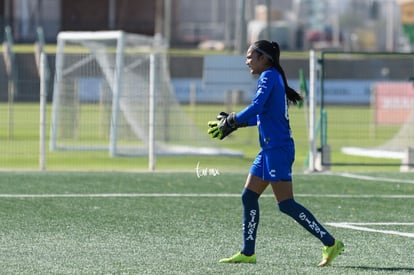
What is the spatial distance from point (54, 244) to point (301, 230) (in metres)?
2.61

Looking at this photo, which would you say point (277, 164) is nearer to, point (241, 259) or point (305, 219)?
point (305, 219)

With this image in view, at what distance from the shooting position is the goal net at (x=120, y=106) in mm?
22703

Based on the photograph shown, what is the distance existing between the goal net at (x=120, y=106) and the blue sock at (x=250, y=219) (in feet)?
34.1

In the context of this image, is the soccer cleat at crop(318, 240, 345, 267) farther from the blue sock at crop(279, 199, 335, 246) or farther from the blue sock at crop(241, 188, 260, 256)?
the blue sock at crop(241, 188, 260, 256)

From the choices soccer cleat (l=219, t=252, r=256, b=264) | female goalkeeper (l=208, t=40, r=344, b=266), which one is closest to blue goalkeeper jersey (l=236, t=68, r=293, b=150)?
female goalkeeper (l=208, t=40, r=344, b=266)

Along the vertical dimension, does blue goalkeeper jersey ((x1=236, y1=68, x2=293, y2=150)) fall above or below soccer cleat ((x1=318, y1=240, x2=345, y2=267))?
above

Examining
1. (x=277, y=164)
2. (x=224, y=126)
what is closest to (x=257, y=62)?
(x=224, y=126)

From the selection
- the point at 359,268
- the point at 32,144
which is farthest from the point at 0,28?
the point at 359,268

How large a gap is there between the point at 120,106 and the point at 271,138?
12976 mm

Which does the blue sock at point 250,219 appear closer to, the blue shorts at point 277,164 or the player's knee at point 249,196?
the player's knee at point 249,196

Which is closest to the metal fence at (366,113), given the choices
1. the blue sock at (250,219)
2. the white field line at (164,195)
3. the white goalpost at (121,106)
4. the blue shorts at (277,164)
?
the white goalpost at (121,106)

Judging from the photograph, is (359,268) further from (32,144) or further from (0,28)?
(0,28)

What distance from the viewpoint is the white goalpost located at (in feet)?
74.4

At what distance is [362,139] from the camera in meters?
30.3
